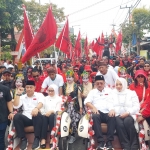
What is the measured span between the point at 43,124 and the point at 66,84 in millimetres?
1855

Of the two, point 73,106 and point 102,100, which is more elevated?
point 102,100

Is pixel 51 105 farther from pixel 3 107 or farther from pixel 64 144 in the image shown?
pixel 3 107

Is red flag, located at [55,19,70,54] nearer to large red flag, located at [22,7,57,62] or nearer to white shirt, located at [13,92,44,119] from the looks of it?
large red flag, located at [22,7,57,62]

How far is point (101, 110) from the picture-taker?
614cm

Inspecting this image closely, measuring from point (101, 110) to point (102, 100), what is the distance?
0.75ft

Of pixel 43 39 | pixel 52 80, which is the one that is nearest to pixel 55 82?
pixel 52 80

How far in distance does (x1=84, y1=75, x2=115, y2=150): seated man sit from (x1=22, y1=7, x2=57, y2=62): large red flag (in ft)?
9.38

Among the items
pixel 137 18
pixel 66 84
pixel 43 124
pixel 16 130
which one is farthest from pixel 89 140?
pixel 137 18

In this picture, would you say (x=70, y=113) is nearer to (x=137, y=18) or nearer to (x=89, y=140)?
(x=89, y=140)

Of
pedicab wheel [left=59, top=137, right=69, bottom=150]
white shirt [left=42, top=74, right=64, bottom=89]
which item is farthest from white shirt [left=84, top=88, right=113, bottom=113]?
white shirt [left=42, top=74, right=64, bottom=89]

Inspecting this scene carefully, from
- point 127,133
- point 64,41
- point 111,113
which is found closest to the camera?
point 127,133

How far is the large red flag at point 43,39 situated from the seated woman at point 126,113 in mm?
3247

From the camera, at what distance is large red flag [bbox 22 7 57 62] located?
8.43 metres

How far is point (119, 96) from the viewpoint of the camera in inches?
240
